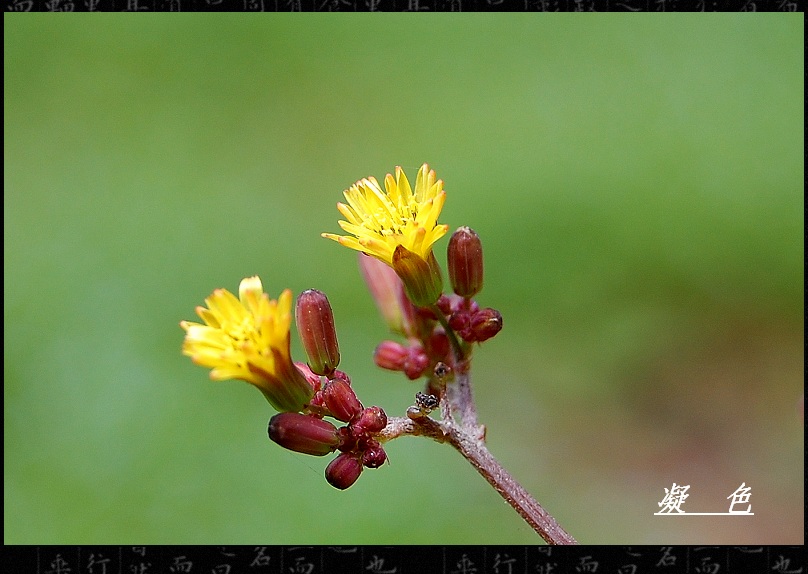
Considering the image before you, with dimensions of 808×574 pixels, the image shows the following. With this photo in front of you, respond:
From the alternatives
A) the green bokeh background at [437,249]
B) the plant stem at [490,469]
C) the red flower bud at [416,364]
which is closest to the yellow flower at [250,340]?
the plant stem at [490,469]

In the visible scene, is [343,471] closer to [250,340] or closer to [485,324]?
[250,340]

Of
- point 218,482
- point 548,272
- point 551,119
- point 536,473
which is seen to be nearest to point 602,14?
point 551,119

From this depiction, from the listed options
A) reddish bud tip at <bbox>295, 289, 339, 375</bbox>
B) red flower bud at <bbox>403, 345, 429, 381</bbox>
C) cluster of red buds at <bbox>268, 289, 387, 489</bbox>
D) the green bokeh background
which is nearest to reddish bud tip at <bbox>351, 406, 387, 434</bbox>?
cluster of red buds at <bbox>268, 289, 387, 489</bbox>

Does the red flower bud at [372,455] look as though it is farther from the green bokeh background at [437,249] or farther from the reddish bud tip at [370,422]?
the green bokeh background at [437,249]

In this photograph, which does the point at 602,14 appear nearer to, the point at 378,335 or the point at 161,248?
the point at 378,335

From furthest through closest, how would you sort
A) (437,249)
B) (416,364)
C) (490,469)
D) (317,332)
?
(437,249), (416,364), (317,332), (490,469)

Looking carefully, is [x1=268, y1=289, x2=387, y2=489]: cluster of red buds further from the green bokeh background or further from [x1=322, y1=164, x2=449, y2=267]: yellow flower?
the green bokeh background

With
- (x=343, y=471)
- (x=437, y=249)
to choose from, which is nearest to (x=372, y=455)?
(x=343, y=471)

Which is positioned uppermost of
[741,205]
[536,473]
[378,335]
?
[741,205]
